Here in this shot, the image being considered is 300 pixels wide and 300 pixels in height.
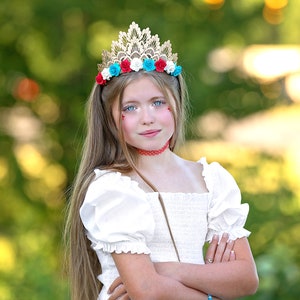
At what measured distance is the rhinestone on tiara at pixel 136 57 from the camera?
123 inches

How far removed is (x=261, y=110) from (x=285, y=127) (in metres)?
4.22

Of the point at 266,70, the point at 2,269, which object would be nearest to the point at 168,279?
the point at 2,269

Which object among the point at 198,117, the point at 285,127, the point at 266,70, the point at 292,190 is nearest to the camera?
the point at 292,190

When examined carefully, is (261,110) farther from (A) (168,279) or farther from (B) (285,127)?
(A) (168,279)

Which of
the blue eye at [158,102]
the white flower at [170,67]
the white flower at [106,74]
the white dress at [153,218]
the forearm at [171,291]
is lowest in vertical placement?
the forearm at [171,291]

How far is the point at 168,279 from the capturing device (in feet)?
9.62

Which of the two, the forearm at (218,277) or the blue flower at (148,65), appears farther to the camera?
the blue flower at (148,65)

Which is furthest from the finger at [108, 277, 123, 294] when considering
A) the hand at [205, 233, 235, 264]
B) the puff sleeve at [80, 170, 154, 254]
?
the hand at [205, 233, 235, 264]

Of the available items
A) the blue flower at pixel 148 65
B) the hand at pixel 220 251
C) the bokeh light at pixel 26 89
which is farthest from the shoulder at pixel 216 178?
the bokeh light at pixel 26 89

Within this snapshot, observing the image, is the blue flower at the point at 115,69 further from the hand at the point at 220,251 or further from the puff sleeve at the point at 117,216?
the hand at the point at 220,251

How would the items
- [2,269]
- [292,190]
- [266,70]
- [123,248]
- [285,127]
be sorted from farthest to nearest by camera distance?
[285,127], [266,70], [292,190], [2,269], [123,248]

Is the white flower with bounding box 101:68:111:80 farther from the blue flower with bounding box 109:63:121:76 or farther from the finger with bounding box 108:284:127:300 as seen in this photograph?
the finger with bounding box 108:284:127:300

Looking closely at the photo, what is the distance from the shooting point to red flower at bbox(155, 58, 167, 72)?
314 cm

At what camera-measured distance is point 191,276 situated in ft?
9.76
